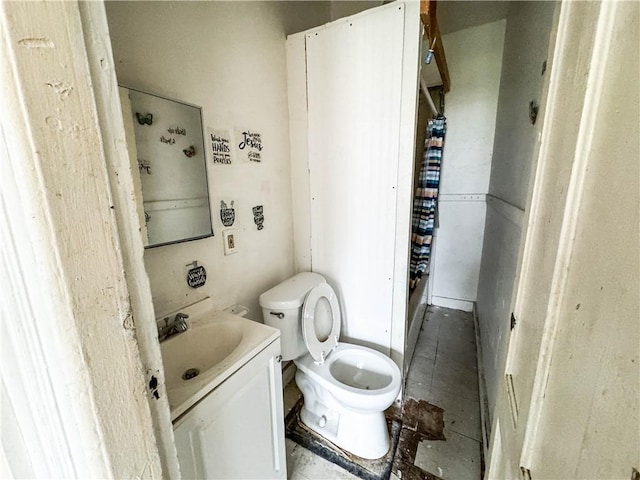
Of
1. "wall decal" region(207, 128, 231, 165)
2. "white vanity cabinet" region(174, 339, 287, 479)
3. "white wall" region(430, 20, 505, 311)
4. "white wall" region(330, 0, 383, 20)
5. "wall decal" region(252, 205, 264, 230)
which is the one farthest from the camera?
"white wall" region(430, 20, 505, 311)

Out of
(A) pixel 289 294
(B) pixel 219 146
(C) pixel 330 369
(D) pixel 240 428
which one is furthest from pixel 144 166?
(C) pixel 330 369

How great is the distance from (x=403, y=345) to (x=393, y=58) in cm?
152

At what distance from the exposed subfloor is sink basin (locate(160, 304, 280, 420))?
756 mm

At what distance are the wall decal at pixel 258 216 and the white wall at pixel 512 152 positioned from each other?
3.80 feet

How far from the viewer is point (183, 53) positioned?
1.03 meters

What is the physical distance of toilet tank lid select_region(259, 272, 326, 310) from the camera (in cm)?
132

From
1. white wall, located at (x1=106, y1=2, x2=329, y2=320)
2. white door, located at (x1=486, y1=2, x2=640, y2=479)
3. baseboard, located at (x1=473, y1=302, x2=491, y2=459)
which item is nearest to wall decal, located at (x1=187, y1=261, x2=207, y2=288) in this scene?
white wall, located at (x1=106, y1=2, x2=329, y2=320)

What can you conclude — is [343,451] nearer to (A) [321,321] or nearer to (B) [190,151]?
(A) [321,321]

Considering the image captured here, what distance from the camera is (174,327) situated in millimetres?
1016

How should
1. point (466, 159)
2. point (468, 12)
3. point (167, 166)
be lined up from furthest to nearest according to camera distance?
1. point (466, 159)
2. point (468, 12)
3. point (167, 166)

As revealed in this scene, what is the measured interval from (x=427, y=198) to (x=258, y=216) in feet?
5.08

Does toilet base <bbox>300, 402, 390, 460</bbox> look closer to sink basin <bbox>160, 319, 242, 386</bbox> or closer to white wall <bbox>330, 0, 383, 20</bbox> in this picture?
sink basin <bbox>160, 319, 242, 386</bbox>

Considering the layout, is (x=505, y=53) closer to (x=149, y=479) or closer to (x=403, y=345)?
(x=403, y=345)

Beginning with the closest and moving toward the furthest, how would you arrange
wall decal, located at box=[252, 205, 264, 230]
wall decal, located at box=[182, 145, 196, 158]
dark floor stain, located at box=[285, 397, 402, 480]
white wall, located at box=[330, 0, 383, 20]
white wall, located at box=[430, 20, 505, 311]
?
wall decal, located at box=[182, 145, 196, 158] → dark floor stain, located at box=[285, 397, 402, 480] → wall decal, located at box=[252, 205, 264, 230] → white wall, located at box=[330, 0, 383, 20] → white wall, located at box=[430, 20, 505, 311]
